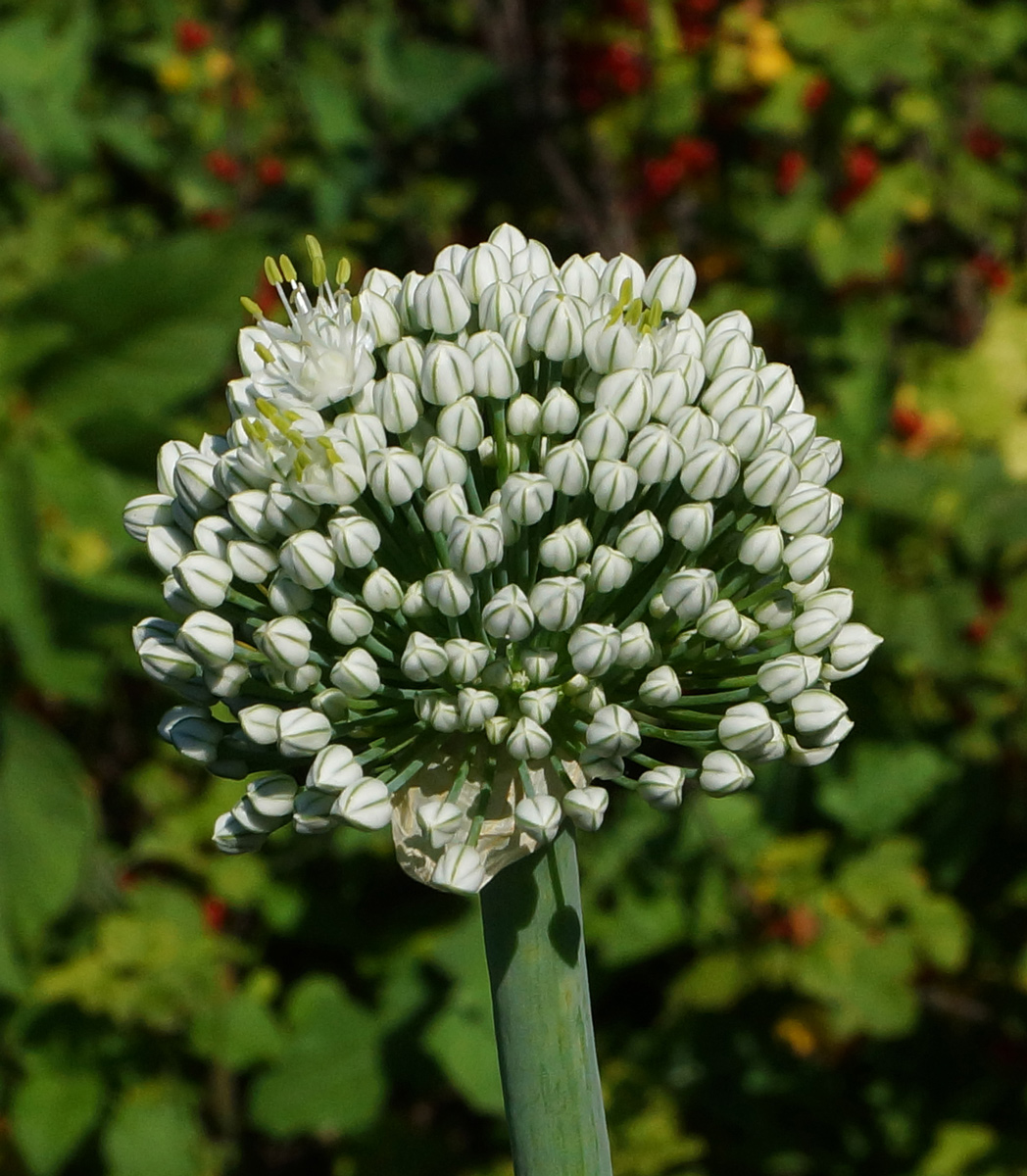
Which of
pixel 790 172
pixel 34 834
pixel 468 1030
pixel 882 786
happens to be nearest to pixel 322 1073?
pixel 468 1030

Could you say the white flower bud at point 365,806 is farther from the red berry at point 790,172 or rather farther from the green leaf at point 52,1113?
the red berry at point 790,172

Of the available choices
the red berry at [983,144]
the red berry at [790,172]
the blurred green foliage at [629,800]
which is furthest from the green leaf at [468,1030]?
the red berry at [983,144]

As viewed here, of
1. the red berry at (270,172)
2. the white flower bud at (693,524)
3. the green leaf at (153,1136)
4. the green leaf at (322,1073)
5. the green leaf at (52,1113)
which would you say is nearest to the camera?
the white flower bud at (693,524)

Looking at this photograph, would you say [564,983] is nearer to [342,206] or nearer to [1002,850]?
[1002,850]

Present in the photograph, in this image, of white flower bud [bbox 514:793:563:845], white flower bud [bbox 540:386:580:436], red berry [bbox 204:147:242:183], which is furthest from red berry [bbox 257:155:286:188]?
white flower bud [bbox 514:793:563:845]

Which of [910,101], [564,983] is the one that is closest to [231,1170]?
[564,983]

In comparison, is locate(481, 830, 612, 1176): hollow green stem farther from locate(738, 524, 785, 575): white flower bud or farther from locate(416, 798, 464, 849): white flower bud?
locate(738, 524, 785, 575): white flower bud
